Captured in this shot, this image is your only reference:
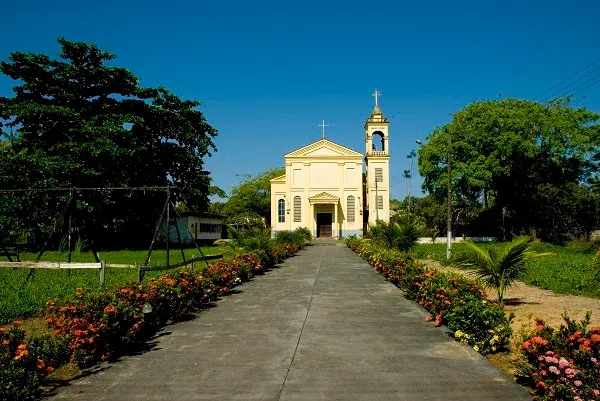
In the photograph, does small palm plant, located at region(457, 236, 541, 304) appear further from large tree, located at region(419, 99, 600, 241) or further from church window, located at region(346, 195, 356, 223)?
church window, located at region(346, 195, 356, 223)

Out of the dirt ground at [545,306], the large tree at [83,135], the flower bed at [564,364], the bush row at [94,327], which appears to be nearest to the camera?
the flower bed at [564,364]

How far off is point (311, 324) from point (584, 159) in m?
39.2

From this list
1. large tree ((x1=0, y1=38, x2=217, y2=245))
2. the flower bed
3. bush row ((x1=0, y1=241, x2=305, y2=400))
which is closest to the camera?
the flower bed

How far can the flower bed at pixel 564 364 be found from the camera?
15.0ft

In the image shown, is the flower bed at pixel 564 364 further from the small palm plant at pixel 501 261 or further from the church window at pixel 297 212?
the church window at pixel 297 212

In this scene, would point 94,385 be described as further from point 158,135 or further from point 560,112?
point 560,112

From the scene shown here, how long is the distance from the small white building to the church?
7915mm

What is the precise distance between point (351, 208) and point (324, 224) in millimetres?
3456

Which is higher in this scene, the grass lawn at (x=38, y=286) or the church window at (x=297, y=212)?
the church window at (x=297, y=212)

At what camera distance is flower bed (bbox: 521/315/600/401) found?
4.57m

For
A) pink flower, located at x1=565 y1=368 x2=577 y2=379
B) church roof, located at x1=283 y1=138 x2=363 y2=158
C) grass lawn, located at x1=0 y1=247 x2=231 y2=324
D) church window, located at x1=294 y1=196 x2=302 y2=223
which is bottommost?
grass lawn, located at x1=0 y1=247 x2=231 y2=324

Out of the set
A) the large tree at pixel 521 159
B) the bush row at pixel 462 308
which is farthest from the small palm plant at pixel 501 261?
the large tree at pixel 521 159

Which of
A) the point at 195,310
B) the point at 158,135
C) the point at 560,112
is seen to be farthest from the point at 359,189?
the point at 195,310

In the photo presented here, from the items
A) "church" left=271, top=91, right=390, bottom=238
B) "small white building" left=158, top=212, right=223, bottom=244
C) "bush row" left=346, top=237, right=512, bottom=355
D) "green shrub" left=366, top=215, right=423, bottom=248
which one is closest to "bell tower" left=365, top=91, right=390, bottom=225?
"church" left=271, top=91, right=390, bottom=238
